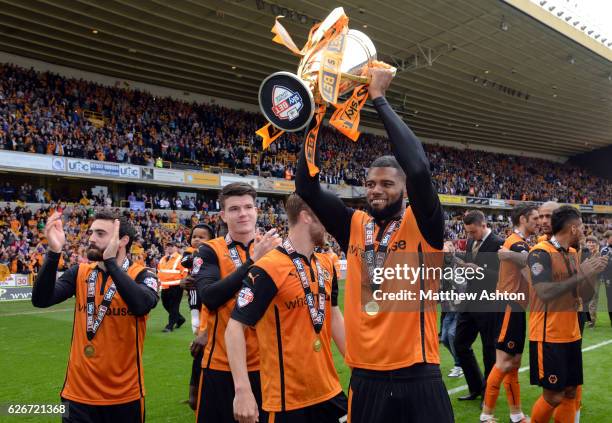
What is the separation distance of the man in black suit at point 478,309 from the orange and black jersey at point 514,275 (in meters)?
0.53

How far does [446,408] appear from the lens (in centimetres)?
234

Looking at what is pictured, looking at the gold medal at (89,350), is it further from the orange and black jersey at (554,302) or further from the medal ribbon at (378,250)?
the orange and black jersey at (554,302)

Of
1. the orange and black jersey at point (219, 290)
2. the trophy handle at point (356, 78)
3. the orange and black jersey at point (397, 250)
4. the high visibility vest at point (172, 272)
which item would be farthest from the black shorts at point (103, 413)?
the high visibility vest at point (172, 272)

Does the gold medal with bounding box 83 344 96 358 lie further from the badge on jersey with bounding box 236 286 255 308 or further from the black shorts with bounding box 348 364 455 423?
the black shorts with bounding box 348 364 455 423

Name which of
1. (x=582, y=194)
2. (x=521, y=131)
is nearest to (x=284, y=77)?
(x=521, y=131)

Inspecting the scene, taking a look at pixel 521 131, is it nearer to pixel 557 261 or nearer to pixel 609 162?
pixel 609 162

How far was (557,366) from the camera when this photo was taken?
428 centimetres

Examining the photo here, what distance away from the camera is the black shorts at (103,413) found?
338cm

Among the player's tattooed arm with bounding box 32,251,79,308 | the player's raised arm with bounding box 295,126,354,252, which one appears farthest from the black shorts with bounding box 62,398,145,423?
the player's raised arm with bounding box 295,126,354,252

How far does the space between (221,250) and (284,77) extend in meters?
1.83

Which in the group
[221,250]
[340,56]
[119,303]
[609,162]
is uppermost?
[609,162]

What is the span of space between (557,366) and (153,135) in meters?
24.9

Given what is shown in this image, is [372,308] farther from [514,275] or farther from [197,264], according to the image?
[514,275]

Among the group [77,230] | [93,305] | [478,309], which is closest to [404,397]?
[93,305]
